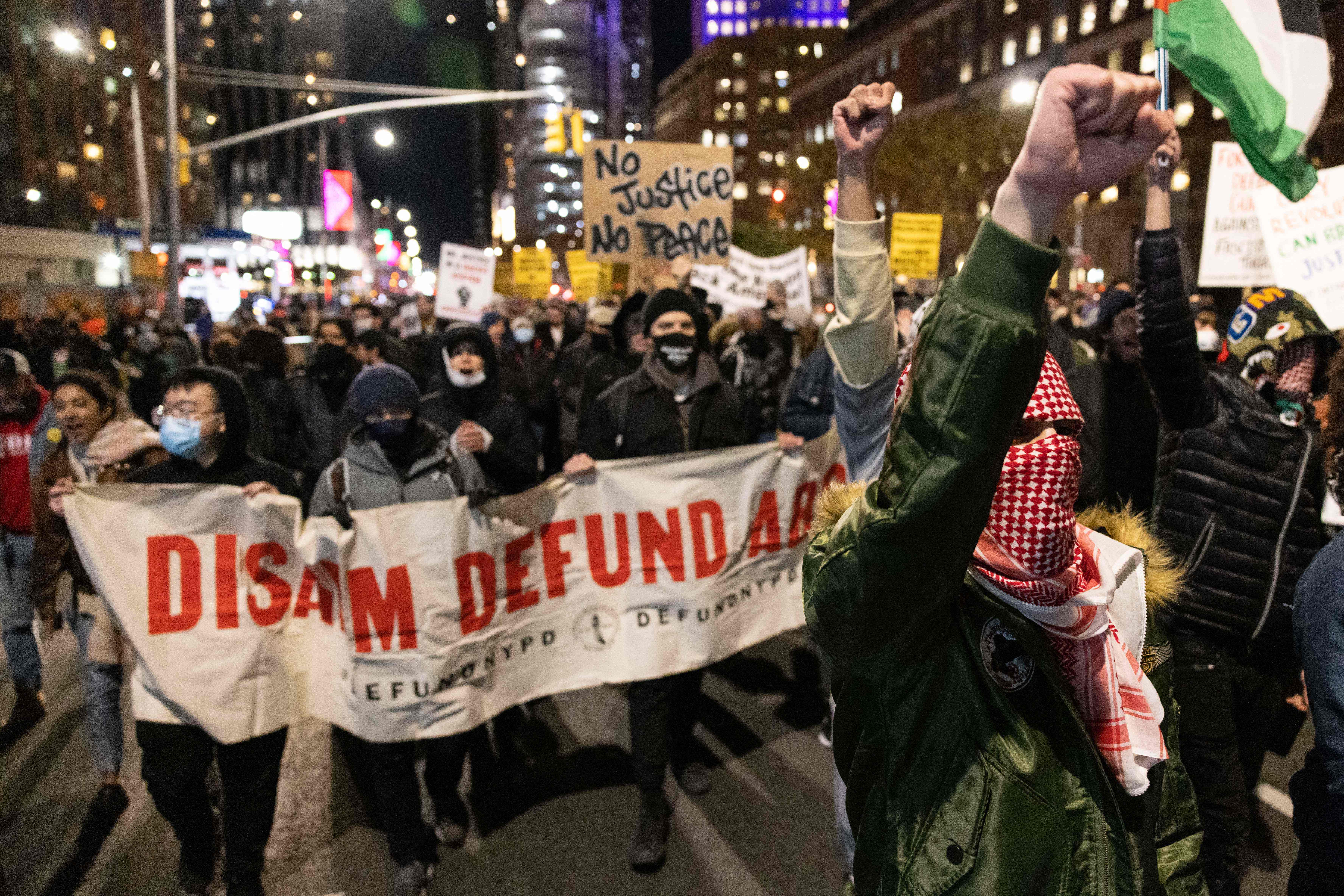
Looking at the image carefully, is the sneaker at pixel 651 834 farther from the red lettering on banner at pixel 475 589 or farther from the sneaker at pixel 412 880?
the red lettering on banner at pixel 475 589

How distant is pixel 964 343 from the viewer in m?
1.19

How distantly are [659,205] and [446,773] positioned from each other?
6.70 meters

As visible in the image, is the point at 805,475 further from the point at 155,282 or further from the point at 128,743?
the point at 155,282

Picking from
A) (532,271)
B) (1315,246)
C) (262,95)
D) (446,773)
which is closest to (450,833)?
(446,773)

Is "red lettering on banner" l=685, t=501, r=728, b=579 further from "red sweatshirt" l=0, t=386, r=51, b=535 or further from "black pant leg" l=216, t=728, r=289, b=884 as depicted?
"red sweatshirt" l=0, t=386, r=51, b=535

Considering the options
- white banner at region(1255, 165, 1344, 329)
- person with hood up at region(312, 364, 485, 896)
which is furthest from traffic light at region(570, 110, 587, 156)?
person with hood up at region(312, 364, 485, 896)

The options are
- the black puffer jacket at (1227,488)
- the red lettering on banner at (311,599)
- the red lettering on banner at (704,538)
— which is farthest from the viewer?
the red lettering on banner at (704,538)

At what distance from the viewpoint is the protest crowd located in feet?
4.12

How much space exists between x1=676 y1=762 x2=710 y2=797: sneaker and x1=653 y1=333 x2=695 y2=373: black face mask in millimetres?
1925

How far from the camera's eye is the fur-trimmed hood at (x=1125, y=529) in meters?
1.69

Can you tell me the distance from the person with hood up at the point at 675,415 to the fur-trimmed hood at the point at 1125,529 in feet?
8.99

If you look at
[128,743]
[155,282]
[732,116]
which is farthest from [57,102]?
[732,116]

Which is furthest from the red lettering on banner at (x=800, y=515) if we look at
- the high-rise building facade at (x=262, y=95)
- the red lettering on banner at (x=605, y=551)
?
the high-rise building facade at (x=262, y=95)

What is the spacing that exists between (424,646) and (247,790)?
833mm
